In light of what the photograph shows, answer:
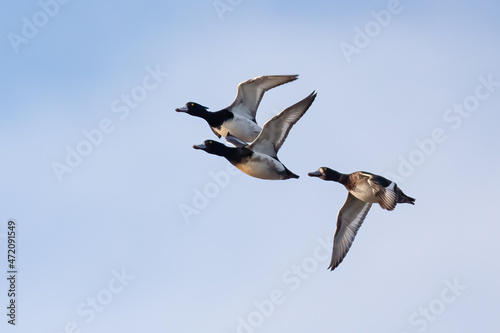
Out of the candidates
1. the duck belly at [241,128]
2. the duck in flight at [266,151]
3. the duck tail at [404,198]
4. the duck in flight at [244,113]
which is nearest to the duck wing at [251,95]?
the duck in flight at [244,113]

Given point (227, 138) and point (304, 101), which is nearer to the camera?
point (304, 101)

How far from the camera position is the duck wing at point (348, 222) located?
20891 mm

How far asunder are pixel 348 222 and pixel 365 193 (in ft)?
4.63

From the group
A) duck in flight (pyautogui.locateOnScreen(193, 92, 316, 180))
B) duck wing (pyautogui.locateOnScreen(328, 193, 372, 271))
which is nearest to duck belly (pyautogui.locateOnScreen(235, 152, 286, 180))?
duck in flight (pyautogui.locateOnScreen(193, 92, 316, 180))

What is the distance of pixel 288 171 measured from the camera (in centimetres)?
2008

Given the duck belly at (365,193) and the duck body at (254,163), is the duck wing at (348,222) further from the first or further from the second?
the duck body at (254,163)

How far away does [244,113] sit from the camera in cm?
2252

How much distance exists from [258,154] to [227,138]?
2.00 meters

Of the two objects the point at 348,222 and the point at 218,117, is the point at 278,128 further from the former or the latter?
the point at 218,117

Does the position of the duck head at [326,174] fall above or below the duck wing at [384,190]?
above

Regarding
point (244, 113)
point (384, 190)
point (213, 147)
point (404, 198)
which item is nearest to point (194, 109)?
point (244, 113)

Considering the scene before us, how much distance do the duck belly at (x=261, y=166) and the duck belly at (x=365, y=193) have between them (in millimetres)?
1476

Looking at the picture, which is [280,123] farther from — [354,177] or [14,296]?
[14,296]

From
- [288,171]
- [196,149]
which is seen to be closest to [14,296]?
[196,149]
